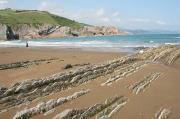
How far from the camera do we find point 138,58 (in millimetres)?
33906

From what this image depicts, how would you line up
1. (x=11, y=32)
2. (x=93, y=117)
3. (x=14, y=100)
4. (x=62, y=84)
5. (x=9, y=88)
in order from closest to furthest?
(x=93, y=117), (x=14, y=100), (x=9, y=88), (x=62, y=84), (x=11, y=32)

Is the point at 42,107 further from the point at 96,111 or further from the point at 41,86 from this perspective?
the point at 41,86

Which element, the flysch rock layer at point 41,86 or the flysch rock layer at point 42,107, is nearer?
the flysch rock layer at point 42,107

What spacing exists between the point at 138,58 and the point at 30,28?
150 metres

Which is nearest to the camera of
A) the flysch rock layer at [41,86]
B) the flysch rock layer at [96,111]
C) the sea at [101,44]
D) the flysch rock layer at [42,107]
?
the flysch rock layer at [42,107]

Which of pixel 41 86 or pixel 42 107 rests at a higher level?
pixel 41 86

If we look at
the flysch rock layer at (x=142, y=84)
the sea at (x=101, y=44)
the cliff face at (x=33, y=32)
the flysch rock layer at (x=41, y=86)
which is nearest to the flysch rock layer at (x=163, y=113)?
the flysch rock layer at (x=142, y=84)

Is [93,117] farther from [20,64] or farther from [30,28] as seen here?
[30,28]

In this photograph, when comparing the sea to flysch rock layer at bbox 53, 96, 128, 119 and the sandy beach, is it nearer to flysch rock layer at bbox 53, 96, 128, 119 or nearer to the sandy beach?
the sandy beach

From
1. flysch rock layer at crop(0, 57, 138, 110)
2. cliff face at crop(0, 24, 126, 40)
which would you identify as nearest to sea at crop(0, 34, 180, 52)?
flysch rock layer at crop(0, 57, 138, 110)

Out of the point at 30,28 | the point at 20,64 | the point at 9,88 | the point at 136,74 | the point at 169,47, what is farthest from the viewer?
the point at 30,28

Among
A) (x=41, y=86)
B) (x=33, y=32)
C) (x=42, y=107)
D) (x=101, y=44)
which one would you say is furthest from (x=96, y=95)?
(x=33, y=32)

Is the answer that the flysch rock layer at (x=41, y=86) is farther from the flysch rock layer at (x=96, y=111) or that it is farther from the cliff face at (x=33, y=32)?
the cliff face at (x=33, y=32)

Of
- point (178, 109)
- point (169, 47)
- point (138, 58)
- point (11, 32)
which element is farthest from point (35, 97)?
point (11, 32)
